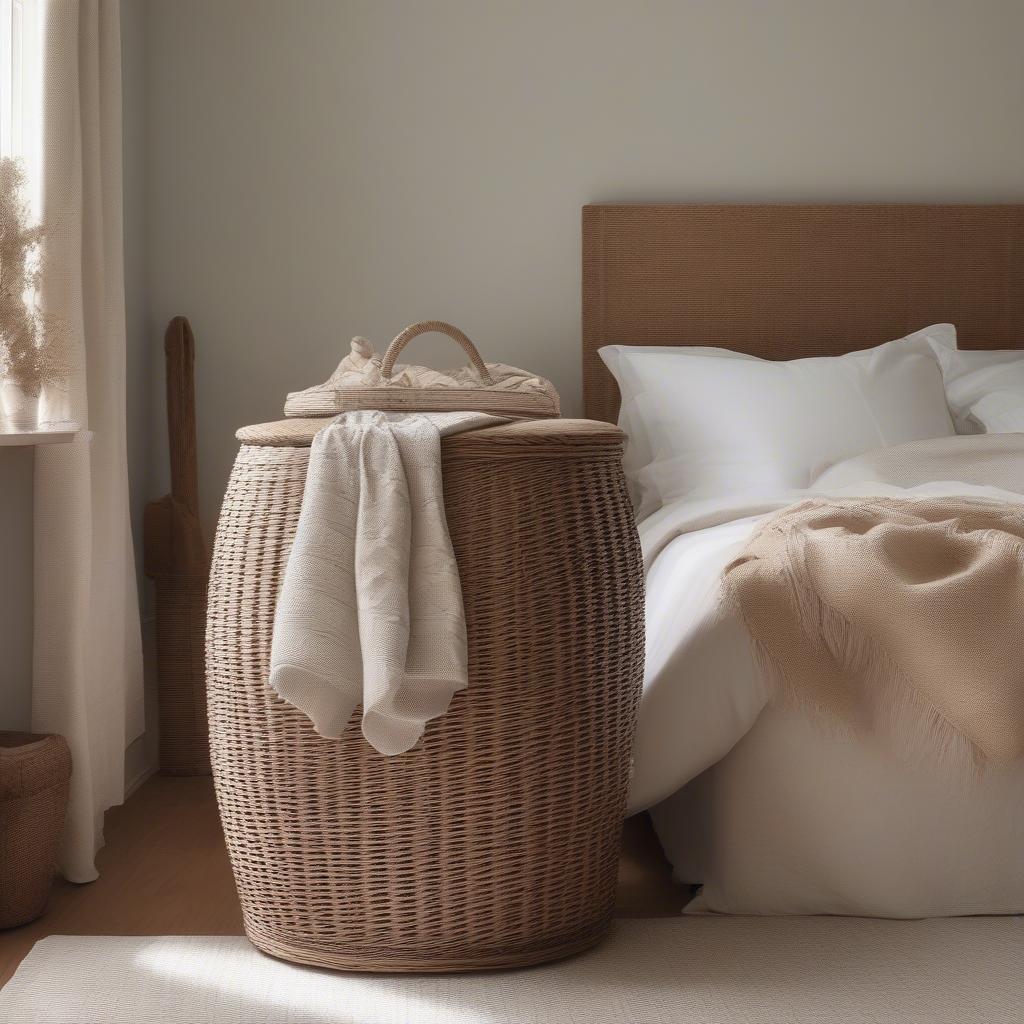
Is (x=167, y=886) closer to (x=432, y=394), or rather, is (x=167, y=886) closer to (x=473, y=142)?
(x=432, y=394)

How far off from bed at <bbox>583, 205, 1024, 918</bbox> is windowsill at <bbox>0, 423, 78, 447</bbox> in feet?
3.27

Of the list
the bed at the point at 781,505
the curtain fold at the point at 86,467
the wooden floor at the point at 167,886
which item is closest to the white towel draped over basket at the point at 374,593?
the bed at the point at 781,505

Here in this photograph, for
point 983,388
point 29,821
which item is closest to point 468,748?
point 29,821

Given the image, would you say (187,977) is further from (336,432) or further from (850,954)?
(850,954)

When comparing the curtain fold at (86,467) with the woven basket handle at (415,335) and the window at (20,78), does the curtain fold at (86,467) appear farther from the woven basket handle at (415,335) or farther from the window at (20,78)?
the woven basket handle at (415,335)

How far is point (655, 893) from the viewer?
6.34 ft

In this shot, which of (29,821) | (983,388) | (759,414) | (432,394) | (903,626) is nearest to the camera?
(903,626)

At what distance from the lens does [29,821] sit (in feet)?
5.78

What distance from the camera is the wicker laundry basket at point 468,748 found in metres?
1.49

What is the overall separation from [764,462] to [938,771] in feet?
3.30

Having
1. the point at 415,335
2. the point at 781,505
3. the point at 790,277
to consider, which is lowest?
the point at 781,505

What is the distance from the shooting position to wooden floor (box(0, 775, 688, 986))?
5.85 ft

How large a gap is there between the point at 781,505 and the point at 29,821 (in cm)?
134

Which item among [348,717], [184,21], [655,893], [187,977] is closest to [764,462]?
[655,893]
